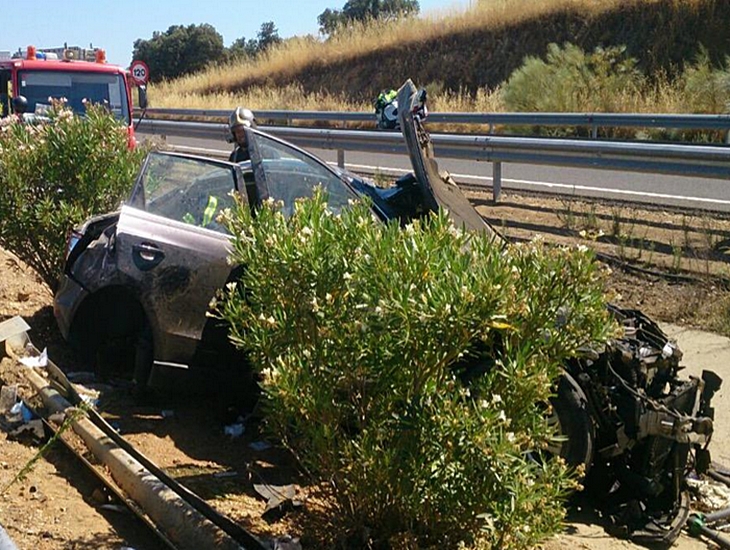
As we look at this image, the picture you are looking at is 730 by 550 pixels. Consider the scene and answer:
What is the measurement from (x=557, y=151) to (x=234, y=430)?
641 centimetres

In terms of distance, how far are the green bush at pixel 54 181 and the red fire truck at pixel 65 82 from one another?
6.58 meters

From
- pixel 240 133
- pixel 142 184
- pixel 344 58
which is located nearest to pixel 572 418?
pixel 142 184

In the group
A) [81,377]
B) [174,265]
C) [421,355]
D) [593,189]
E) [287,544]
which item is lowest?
[81,377]

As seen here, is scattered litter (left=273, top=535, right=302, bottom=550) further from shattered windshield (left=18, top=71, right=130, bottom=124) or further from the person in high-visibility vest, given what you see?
shattered windshield (left=18, top=71, right=130, bottom=124)

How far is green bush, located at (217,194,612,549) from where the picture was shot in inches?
142

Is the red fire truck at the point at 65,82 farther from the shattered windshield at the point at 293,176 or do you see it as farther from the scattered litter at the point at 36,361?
the shattered windshield at the point at 293,176

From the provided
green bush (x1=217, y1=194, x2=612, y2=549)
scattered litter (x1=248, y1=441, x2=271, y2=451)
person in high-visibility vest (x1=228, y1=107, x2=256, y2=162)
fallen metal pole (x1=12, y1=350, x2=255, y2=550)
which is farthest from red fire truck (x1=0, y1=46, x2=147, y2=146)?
green bush (x1=217, y1=194, x2=612, y2=549)

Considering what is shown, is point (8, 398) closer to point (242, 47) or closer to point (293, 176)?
point (293, 176)

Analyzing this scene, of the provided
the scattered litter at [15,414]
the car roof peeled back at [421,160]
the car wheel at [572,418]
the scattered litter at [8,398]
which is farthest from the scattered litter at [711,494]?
the scattered litter at [8,398]

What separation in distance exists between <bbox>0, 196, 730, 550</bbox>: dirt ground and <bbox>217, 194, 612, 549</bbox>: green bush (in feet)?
1.54

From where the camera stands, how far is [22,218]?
7.89 meters

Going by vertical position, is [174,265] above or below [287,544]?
above

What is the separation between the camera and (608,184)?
1457cm

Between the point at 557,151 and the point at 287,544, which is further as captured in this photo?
the point at 557,151
